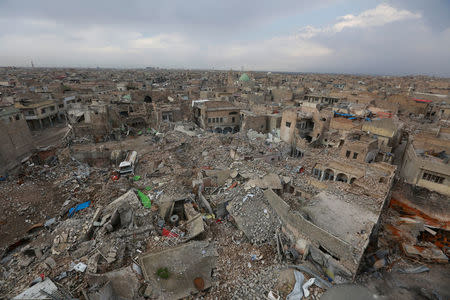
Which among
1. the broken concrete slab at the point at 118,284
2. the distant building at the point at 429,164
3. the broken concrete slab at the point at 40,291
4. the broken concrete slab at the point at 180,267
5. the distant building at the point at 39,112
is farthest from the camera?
the distant building at the point at 39,112

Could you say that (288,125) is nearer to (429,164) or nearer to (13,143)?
(429,164)

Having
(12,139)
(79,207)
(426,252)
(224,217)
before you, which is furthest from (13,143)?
(426,252)

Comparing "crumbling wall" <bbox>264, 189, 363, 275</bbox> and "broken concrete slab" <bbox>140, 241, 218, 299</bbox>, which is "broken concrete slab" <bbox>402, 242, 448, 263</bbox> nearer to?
"crumbling wall" <bbox>264, 189, 363, 275</bbox>

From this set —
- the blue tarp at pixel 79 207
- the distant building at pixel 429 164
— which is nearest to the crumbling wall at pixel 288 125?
the distant building at pixel 429 164

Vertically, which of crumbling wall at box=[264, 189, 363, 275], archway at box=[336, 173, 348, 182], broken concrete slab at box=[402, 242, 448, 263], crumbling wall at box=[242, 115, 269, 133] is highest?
crumbling wall at box=[242, 115, 269, 133]

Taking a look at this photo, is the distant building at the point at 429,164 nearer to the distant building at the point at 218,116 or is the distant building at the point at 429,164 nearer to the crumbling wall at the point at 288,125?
the crumbling wall at the point at 288,125

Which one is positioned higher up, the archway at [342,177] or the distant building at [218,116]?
the distant building at [218,116]

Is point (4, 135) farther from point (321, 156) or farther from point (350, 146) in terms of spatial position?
point (350, 146)

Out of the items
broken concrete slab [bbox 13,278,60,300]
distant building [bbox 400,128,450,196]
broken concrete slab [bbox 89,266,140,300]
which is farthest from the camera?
distant building [bbox 400,128,450,196]

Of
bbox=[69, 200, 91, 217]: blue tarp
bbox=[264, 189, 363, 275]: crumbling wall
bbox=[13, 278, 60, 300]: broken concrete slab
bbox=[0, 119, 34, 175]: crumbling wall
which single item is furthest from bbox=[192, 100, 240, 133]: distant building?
bbox=[13, 278, 60, 300]: broken concrete slab

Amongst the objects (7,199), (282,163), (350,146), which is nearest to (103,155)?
(7,199)
